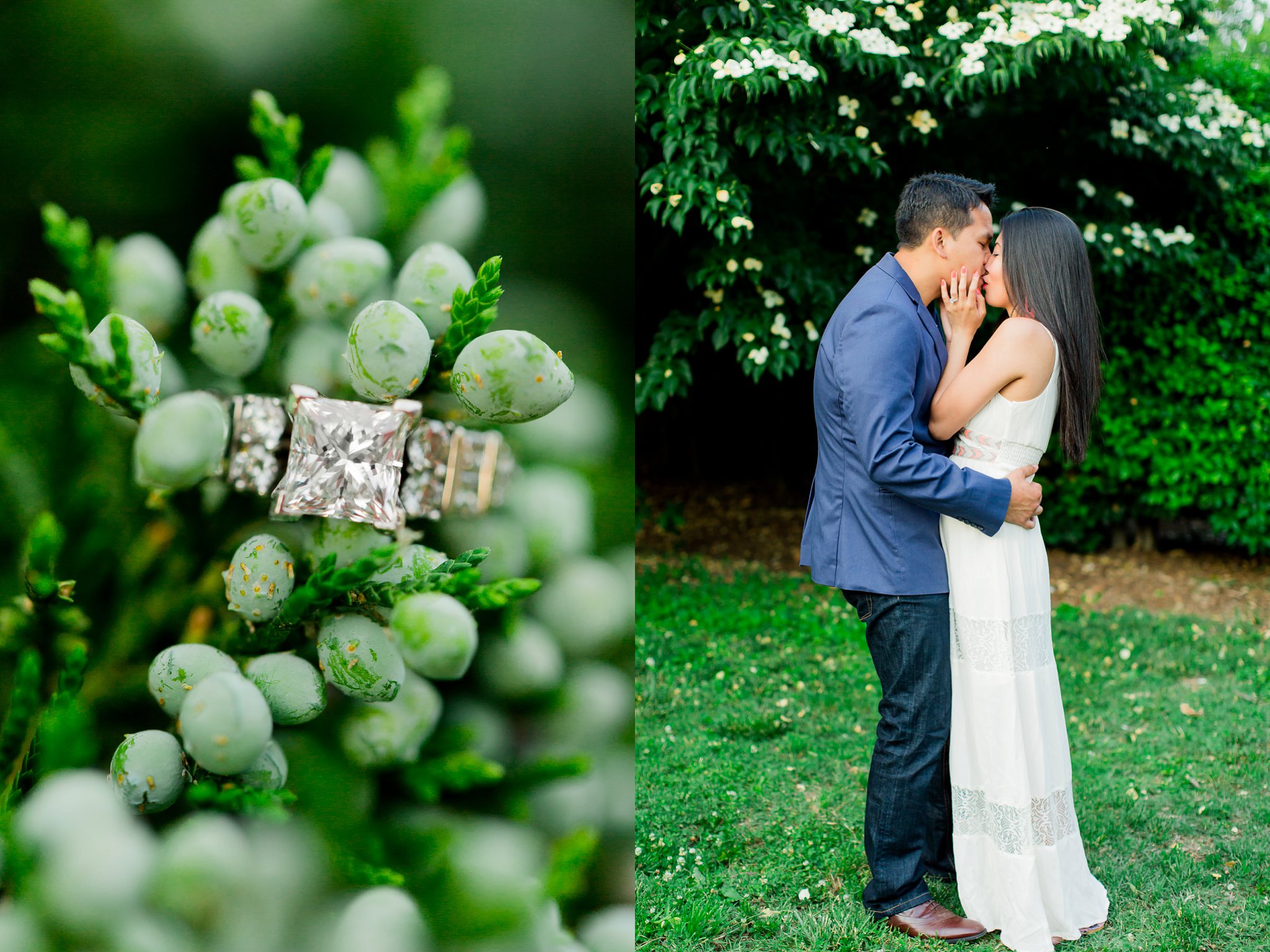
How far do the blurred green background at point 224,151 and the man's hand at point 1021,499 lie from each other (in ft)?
7.21

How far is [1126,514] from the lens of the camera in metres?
7.76

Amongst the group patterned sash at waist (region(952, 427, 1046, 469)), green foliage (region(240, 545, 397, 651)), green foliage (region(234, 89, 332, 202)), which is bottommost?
green foliage (region(240, 545, 397, 651))

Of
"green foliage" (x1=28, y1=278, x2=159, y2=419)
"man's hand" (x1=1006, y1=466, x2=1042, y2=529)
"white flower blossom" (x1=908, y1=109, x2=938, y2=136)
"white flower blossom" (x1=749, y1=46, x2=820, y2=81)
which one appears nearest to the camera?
"green foliage" (x1=28, y1=278, x2=159, y2=419)

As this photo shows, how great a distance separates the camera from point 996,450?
2639mm

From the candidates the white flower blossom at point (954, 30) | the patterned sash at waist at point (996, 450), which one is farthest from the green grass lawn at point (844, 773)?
the white flower blossom at point (954, 30)

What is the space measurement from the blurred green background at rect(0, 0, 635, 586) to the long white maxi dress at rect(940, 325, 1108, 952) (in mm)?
2283

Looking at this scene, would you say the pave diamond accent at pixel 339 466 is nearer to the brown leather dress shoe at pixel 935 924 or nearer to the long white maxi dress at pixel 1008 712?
the long white maxi dress at pixel 1008 712

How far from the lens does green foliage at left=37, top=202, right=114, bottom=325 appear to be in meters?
0.44

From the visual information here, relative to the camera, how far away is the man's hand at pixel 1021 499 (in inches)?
101

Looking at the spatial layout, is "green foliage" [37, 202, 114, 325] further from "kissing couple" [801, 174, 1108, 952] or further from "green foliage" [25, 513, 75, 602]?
"kissing couple" [801, 174, 1108, 952]

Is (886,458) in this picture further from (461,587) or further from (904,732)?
(461,587)

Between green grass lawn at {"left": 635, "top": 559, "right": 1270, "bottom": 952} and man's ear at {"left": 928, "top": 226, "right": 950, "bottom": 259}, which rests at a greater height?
man's ear at {"left": 928, "top": 226, "right": 950, "bottom": 259}

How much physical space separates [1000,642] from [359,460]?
2477 mm

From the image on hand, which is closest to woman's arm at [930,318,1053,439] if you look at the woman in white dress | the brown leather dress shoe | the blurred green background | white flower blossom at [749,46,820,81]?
the woman in white dress
